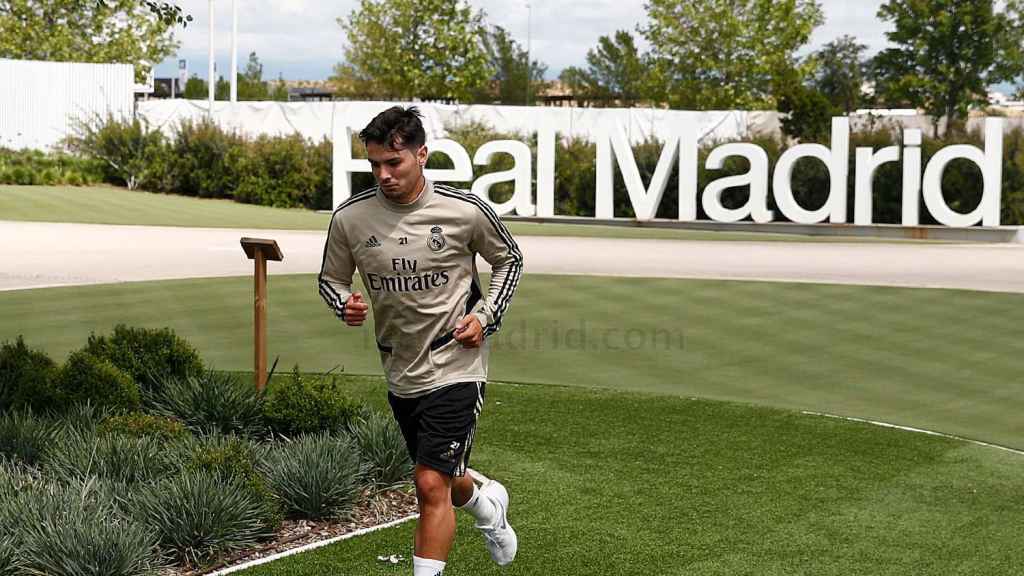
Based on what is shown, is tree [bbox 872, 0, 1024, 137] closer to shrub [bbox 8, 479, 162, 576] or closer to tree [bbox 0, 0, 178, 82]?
tree [bbox 0, 0, 178, 82]

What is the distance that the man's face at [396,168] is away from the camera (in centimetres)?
542

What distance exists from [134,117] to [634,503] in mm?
37182

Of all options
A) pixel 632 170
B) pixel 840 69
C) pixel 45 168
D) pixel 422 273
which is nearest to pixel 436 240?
pixel 422 273

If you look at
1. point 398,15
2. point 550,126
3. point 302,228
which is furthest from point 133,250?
point 398,15

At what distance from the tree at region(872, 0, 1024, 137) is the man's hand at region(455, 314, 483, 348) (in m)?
53.5

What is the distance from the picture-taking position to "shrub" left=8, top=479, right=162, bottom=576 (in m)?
5.67

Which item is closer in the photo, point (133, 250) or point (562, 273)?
point (562, 273)

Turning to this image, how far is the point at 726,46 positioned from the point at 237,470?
5670 cm

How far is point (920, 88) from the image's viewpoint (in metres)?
57.6

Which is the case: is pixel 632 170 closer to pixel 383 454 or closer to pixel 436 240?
pixel 383 454

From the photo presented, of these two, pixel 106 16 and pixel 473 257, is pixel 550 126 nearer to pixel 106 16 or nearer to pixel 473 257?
pixel 473 257

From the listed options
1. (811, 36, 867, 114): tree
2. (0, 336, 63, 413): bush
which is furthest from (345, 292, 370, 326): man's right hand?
(811, 36, 867, 114): tree

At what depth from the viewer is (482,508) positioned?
19.5 feet

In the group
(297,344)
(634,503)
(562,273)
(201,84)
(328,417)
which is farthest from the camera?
(201,84)
